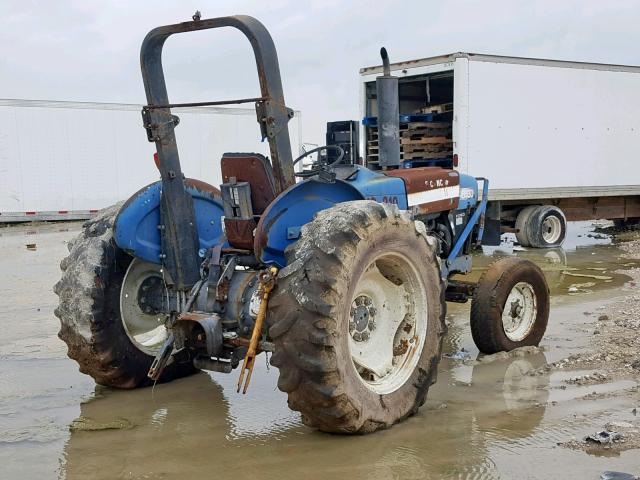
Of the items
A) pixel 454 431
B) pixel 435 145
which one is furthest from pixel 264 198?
pixel 435 145

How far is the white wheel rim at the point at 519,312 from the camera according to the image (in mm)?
7035

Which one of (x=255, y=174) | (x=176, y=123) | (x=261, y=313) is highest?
(x=176, y=123)

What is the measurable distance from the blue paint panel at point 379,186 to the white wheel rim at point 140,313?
1.74m

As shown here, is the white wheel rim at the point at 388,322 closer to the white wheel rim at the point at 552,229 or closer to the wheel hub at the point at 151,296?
the wheel hub at the point at 151,296

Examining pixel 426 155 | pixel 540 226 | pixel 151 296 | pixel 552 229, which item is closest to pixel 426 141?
pixel 426 155

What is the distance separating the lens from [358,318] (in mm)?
5242

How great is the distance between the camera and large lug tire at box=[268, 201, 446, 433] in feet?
14.8

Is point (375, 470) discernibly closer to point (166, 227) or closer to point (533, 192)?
point (166, 227)

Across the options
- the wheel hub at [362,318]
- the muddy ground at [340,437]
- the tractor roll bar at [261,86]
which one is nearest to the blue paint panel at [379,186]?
the tractor roll bar at [261,86]

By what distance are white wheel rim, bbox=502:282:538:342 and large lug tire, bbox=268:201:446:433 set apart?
1.83 metres

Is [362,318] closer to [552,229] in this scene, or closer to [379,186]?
[379,186]

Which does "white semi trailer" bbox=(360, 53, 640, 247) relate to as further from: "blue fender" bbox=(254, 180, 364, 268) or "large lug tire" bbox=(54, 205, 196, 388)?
"large lug tire" bbox=(54, 205, 196, 388)

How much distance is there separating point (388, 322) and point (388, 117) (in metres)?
2.18

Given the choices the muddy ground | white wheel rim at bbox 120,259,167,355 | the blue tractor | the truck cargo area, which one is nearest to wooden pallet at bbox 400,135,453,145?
the truck cargo area
